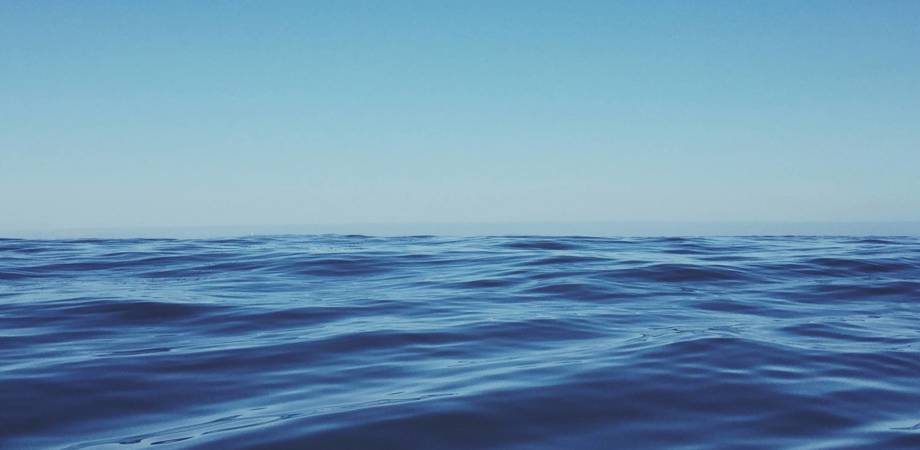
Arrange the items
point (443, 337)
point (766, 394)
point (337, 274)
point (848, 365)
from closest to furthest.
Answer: point (766, 394)
point (848, 365)
point (443, 337)
point (337, 274)

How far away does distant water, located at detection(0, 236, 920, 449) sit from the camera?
10.5 feet

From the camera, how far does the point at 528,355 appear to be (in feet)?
15.4

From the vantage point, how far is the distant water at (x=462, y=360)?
320 centimetres

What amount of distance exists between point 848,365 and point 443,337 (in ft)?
9.81

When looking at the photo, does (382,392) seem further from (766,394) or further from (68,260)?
(68,260)

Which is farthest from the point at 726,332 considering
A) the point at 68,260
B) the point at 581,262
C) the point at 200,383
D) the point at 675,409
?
the point at 68,260

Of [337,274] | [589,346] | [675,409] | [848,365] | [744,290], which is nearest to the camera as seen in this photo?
[675,409]

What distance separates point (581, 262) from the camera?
10828mm

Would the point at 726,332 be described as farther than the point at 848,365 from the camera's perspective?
Yes

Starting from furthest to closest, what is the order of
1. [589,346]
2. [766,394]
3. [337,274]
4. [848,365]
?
[337,274] < [589,346] < [848,365] < [766,394]

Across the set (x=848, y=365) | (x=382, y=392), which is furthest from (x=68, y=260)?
(x=848, y=365)

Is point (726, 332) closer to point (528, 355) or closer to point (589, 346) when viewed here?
point (589, 346)

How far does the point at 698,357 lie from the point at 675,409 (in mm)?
1194

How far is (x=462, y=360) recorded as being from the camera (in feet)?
15.1
